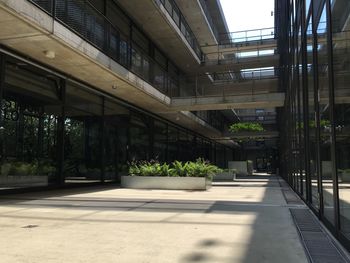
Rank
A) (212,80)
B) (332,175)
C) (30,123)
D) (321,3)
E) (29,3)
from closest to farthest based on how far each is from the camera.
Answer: (332,175) < (321,3) < (29,3) < (30,123) < (212,80)

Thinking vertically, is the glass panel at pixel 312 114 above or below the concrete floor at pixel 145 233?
above

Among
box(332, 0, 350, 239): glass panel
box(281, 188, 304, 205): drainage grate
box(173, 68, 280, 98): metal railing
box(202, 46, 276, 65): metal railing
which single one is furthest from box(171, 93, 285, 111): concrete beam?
box(332, 0, 350, 239): glass panel

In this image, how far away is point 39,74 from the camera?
15047 millimetres

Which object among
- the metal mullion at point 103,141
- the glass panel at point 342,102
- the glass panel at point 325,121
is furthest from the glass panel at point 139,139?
the glass panel at point 342,102

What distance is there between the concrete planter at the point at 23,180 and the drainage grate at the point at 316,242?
27.4ft

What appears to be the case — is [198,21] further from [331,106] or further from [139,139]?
[331,106]

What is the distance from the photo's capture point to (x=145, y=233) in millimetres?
6934

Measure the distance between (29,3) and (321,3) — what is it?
6946 millimetres

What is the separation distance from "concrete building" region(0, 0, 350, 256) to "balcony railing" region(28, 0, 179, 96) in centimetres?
5

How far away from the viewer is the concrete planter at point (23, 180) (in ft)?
42.4

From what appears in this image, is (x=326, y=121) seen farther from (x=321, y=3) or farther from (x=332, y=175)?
(x=321, y=3)

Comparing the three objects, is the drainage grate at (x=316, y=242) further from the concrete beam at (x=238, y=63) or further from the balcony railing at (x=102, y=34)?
the concrete beam at (x=238, y=63)

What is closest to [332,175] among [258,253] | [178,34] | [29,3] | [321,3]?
[258,253]

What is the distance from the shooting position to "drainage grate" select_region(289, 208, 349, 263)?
5422 mm
